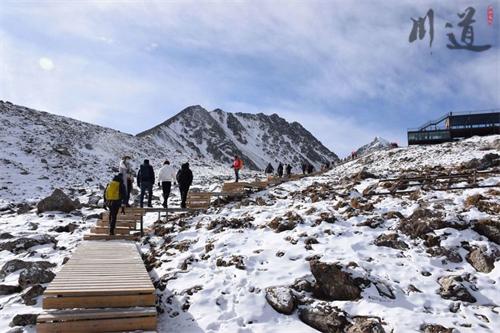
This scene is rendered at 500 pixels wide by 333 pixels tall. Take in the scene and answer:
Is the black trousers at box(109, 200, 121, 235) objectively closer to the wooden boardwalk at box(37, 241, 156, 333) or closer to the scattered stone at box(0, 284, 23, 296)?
the scattered stone at box(0, 284, 23, 296)

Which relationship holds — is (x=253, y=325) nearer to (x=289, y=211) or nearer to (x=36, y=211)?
(x=289, y=211)

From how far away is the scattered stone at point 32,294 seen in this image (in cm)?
768

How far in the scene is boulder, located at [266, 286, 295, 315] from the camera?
275 inches

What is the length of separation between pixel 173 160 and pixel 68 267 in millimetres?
40599

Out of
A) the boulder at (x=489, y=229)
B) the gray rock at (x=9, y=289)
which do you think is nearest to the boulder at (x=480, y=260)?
the boulder at (x=489, y=229)

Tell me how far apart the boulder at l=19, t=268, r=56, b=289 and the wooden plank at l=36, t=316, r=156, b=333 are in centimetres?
321

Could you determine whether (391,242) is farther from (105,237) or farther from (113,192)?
(105,237)

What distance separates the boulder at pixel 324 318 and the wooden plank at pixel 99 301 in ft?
9.04

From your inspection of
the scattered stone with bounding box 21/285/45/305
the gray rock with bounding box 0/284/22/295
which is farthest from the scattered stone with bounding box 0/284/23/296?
the scattered stone with bounding box 21/285/45/305

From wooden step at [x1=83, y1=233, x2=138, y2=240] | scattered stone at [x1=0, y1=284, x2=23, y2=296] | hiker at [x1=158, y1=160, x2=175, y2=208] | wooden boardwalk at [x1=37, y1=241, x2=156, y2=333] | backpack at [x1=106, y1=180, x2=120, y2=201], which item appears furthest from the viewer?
hiker at [x1=158, y1=160, x2=175, y2=208]

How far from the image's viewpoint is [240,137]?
12838 centimetres

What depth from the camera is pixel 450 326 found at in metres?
6.30

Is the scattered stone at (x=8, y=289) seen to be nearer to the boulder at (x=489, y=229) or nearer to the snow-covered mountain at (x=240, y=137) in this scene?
the boulder at (x=489, y=229)

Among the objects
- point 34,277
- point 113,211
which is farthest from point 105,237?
point 34,277
